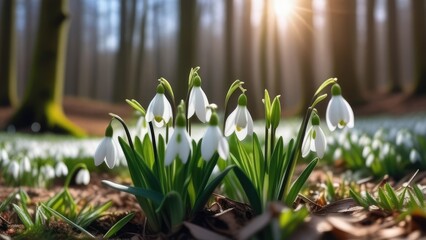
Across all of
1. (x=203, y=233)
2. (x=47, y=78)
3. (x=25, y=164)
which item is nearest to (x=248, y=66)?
(x=47, y=78)

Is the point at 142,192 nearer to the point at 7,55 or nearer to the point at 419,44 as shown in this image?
the point at 419,44

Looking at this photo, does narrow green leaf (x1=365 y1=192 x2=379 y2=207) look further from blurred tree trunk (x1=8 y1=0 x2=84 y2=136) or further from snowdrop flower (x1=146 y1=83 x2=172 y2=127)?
blurred tree trunk (x1=8 y1=0 x2=84 y2=136)

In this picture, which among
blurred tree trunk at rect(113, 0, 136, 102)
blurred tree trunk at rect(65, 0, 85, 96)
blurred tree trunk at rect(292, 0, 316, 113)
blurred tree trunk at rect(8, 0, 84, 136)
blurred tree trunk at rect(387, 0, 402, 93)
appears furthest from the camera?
blurred tree trunk at rect(65, 0, 85, 96)

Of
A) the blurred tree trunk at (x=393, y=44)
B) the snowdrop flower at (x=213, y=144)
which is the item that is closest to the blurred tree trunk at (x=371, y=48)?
the blurred tree trunk at (x=393, y=44)

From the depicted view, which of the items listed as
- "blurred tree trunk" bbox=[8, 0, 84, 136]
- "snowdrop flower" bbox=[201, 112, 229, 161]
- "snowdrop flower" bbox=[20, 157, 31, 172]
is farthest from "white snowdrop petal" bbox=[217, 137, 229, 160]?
"blurred tree trunk" bbox=[8, 0, 84, 136]

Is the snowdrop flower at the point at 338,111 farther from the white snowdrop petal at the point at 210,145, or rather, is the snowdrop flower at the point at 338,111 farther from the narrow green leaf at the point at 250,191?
the white snowdrop petal at the point at 210,145

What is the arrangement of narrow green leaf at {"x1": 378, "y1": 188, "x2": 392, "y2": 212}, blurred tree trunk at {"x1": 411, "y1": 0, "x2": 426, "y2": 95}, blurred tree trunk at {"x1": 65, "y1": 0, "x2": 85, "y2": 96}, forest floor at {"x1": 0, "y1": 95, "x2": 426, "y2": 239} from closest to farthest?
1. forest floor at {"x1": 0, "y1": 95, "x2": 426, "y2": 239}
2. narrow green leaf at {"x1": 378, "y1": 188, "x2": 392, "y2": 212}
3. blurred tree trunk at {"x1": 411, "y1": 0, "x2": 426, "y2": 95}
4. blurred tree trunk at {"x1": 65, "y1": 0, "x2": 85, "y2": 96}
